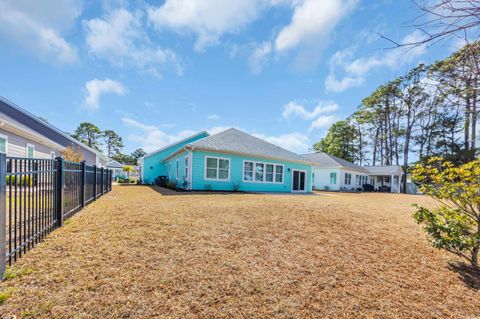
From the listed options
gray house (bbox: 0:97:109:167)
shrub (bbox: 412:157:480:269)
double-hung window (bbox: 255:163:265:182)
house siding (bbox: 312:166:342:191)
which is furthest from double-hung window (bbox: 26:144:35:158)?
house siding (bbox: 312:166:342:191)

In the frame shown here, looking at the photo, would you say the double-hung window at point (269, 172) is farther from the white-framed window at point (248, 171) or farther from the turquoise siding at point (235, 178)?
the white-framed window at point (248, 171)

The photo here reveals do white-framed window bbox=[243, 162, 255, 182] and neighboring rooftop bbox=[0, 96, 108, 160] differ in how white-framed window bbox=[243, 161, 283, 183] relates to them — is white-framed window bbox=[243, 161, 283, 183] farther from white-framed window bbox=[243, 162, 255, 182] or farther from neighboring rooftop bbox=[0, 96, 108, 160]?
neighboring rooftop bbox=[0, 96, 108, 160]

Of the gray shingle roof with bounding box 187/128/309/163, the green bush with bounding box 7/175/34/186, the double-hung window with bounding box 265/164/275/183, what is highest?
the gray shingle roof with bounding box 187/128/309/163

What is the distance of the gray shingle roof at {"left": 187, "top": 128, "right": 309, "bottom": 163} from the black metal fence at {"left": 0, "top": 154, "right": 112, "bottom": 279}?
26.0 ft

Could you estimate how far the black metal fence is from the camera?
8.16ft

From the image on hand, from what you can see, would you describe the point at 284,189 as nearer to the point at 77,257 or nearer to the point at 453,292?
the point at 453,292

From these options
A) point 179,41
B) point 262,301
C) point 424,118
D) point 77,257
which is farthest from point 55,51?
point 424,118

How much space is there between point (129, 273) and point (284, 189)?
1490 centimetres

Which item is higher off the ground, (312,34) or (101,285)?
(312,34)

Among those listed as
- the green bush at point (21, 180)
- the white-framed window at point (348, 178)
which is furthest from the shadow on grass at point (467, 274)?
the white-framed window at point (348, 178)

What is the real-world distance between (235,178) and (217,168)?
1522mm

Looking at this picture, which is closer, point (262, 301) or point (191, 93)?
point (262, 301)

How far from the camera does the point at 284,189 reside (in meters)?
16.6

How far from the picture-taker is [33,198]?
3355 mm
